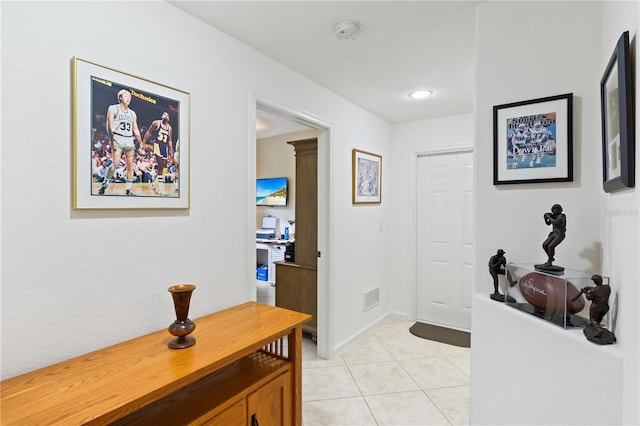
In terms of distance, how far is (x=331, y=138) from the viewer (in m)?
2.89

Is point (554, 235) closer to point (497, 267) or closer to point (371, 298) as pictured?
point (497, 267)

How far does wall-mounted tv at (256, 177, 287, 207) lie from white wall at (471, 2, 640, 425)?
3928 millimetres

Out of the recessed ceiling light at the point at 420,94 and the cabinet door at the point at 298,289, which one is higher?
the recessed ceiling light at the point at 420,94

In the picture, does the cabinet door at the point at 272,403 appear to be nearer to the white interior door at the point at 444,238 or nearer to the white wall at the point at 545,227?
the white wall at the point at 545,227

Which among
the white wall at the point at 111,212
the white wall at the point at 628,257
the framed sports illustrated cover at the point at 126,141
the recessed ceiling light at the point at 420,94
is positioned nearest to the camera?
the white wall at the point at 628,257

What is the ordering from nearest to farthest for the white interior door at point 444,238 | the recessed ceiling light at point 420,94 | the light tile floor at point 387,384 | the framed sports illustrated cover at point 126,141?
the framed sports illustrated cover at point 126,141, the light tile floor at point 387,384, the recessed ceiling light at point 420,94, the white interior door at point 444,238

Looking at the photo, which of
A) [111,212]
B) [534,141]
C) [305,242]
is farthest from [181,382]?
[305,242]

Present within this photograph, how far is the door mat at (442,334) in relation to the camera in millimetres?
3294

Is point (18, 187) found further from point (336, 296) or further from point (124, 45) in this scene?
point (336, 296)

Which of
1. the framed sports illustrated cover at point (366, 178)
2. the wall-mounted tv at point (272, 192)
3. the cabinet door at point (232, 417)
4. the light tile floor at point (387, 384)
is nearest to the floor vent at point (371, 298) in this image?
the light tile floor at point (387, 384)

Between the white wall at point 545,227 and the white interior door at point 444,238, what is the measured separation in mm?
2107

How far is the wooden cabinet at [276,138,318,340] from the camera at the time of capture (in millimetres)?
3217

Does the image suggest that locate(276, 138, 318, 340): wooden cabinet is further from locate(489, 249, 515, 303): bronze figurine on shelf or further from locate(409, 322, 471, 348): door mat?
locate(489, 249, 515, 303): bronze figurine on shelf

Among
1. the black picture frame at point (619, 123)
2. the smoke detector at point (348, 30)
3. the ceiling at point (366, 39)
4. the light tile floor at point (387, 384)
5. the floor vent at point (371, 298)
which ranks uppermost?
the ceiling at point (366, 39)
